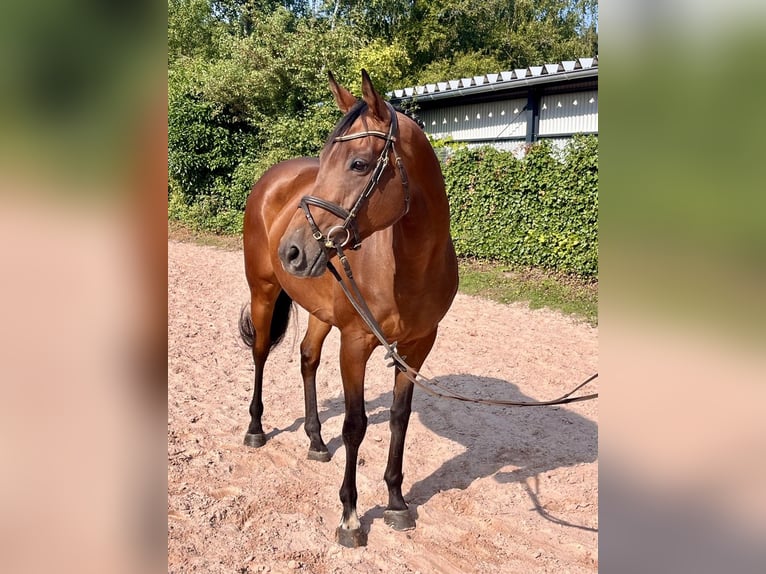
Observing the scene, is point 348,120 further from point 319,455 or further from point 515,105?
point 515,105

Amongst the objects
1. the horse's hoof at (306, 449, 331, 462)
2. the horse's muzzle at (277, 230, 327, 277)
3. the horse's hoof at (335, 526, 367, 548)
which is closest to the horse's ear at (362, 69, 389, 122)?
the horse's muzzle at (277, 230, 327, 277)

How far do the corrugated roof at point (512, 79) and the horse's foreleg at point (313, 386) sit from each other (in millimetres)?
6446

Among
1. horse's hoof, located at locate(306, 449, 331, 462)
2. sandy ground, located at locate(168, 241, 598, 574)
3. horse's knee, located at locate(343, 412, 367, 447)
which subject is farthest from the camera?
horse's hoof, located at locate(306, 449, 331, 462)

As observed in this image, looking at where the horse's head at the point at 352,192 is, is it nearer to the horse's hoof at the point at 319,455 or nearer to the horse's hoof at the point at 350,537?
the horse's hoof at the point at 350,537

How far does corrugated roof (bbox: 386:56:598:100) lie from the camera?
9367 mm

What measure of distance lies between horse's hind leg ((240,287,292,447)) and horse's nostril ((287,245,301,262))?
2161 mm

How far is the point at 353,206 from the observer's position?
2.46 m

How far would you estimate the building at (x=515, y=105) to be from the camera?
970 cm

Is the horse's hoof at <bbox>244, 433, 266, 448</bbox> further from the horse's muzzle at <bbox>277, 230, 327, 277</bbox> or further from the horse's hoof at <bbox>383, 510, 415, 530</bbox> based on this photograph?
the horse's muzzle at <bbox>277, 230, 327, 277</bbox>

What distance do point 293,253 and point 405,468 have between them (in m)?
2.14

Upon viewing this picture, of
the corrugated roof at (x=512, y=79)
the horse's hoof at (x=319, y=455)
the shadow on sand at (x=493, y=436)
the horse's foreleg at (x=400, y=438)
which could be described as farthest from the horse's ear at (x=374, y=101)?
the corrugated roof at (x=512, y=79)
